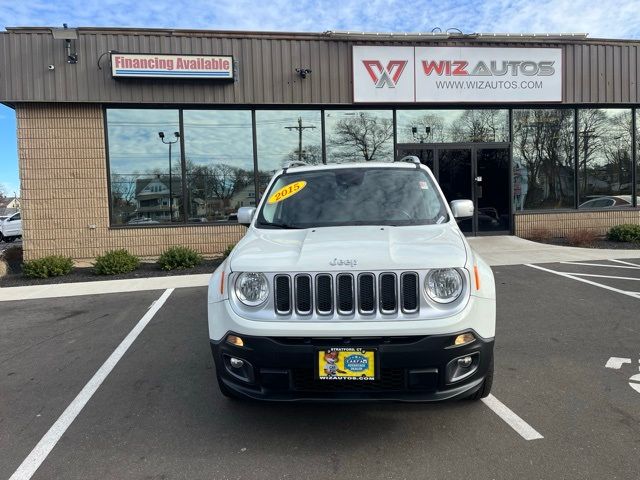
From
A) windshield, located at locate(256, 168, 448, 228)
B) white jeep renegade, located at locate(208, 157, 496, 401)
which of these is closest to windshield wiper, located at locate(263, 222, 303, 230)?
windshield, located at locate(256, 168, 448, 228)

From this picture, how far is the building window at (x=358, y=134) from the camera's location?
12633 millimetres

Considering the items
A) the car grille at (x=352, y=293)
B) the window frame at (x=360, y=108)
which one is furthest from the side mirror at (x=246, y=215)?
the window frame at (x=360, y=108)

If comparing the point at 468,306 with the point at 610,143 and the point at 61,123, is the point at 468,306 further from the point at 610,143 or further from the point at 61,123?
the point at 610,143

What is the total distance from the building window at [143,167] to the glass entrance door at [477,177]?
19.2 ft

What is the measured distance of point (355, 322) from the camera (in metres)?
2.95

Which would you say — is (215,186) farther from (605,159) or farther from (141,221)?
(605,159)

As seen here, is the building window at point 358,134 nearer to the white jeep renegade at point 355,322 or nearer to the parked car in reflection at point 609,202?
the parked car in reflection at point 609,202

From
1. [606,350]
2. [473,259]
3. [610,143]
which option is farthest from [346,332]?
[610,143]

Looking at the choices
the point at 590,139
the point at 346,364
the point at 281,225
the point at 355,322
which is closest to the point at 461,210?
the point at 281,225

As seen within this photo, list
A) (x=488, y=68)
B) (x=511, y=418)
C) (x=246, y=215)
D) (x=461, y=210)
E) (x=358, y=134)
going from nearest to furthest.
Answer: (x=511, y=418)
(x=461, y=210)
(x=246, y=215)
(x=488, y=68)
(x=358, y=134)

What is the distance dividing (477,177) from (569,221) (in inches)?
110

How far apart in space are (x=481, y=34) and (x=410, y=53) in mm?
1864

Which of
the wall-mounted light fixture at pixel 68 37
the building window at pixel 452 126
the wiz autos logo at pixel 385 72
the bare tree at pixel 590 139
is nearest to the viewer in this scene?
the wall-mounted light fixture at pixel 68 37

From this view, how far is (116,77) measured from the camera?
36.4 ft
